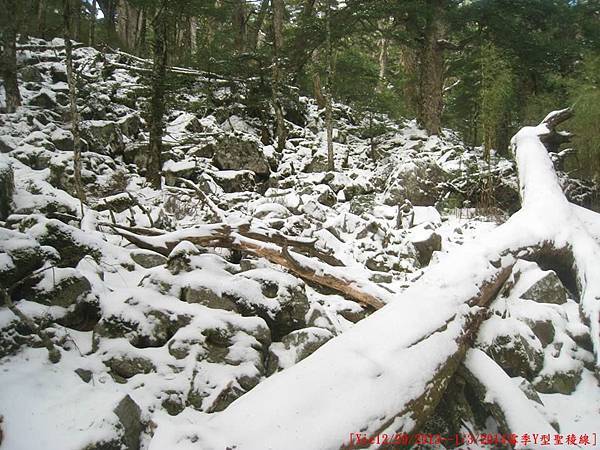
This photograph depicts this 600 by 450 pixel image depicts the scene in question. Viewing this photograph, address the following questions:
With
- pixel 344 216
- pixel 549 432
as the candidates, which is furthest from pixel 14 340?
pixel 344 216

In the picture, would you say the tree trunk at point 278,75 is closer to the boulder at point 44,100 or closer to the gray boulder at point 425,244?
the boulder at point 44,100

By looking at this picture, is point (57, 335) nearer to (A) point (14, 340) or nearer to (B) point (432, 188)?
(A) point (14, 340)

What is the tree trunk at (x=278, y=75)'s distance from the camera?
1056cm

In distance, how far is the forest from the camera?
6.95 ft

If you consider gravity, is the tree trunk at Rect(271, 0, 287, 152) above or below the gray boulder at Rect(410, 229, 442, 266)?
above

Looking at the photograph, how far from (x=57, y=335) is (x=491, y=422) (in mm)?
3094

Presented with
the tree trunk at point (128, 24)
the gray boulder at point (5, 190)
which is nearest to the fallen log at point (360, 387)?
the gray boulder at point (5, 190)

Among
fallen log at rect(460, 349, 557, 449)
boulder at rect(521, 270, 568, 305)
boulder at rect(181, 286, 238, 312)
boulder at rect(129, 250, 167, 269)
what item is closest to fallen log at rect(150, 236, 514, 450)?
fallen log at rect(460, 349, 557, 449)

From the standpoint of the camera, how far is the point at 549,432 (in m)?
2.23

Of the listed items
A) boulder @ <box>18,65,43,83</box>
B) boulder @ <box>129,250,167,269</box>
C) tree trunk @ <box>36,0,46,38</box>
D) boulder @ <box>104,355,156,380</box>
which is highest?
tree trunk @ <box>36,0,46,38</box>

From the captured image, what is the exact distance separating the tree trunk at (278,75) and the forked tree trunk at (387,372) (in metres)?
7.56

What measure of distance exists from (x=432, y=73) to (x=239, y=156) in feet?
21.9

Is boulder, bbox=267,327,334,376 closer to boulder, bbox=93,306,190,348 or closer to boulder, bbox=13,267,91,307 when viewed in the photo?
boulder, bbox=93,306,190,348

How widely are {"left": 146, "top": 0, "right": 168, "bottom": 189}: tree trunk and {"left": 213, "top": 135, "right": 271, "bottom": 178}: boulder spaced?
1590 millimetres
